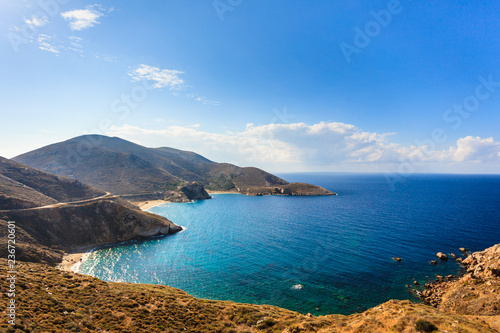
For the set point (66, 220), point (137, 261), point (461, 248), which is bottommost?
point (137, 261)

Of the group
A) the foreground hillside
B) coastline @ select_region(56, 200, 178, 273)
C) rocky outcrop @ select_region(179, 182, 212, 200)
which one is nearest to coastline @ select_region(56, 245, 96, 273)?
coastline @ select_region(56, 200, 178, 273)

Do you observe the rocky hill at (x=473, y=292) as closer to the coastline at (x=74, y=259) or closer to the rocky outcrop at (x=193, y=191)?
the coastline at (x=74, y=259)

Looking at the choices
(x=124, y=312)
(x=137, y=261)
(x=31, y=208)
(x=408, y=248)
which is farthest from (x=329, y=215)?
(x=31, y=208)

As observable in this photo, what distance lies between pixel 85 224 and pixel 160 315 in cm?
6352

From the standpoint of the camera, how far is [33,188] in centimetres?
8838

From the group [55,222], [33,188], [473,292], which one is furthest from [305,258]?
[33,188]

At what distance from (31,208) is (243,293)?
77350 mm

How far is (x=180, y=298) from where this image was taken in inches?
1284

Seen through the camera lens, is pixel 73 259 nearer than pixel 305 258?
Yes

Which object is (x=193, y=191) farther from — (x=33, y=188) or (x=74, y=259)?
(x=74, y=259)

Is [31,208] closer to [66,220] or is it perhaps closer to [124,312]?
[66,220]

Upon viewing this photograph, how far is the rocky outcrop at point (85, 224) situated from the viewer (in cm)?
6181

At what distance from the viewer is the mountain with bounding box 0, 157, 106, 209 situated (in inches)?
2689

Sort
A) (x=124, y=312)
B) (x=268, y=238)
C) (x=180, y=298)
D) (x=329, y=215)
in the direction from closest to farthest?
1. (x=124, y=312)
2. (x=180, y=298)
3. (x=268, y=238)
4. (x=329, y=215)
